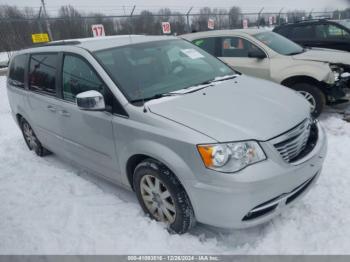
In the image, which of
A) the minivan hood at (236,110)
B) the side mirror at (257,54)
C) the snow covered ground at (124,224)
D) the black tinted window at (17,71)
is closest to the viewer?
the minivan hood at (236,110)

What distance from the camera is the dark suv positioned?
8.18 meters

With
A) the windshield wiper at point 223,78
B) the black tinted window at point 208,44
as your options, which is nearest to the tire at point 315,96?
the black tinted window at point 208,44

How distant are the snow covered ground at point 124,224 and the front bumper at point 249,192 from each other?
0.41m

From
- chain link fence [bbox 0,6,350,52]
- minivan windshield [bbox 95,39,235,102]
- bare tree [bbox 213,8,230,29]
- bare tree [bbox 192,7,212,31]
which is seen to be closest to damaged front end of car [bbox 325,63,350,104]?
minivan windshield [bbox 95,39,235,102]

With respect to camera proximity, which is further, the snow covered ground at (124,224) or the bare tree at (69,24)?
the bare tree at (69,24)

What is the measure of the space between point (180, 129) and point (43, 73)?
2.46 meters

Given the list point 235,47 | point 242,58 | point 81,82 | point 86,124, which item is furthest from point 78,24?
point 86,124

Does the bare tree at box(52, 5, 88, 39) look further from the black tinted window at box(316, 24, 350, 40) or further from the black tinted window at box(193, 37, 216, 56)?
the black tinted window at box(316, 24, 350, 40)

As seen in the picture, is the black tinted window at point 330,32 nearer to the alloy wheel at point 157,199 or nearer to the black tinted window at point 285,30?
the black tinted window at point 285,30

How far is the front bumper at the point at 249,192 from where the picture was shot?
7.54 ft

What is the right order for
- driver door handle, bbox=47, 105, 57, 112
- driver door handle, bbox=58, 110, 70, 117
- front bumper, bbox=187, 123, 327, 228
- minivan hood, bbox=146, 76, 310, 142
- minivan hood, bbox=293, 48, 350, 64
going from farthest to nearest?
minivan hood, bbox=293, 48, 350, 64
driver door handle, bbox=47, 105, 57, 112
driver door handle, bbox=58, 110, 70, 117
minivan hood, bbox=146, 76, 310, 142
front bumper, bbox=187, 123, 327, 228

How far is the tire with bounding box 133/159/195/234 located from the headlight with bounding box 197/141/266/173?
42 cm

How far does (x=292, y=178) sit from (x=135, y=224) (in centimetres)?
159

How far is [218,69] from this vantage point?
3.75 meters
